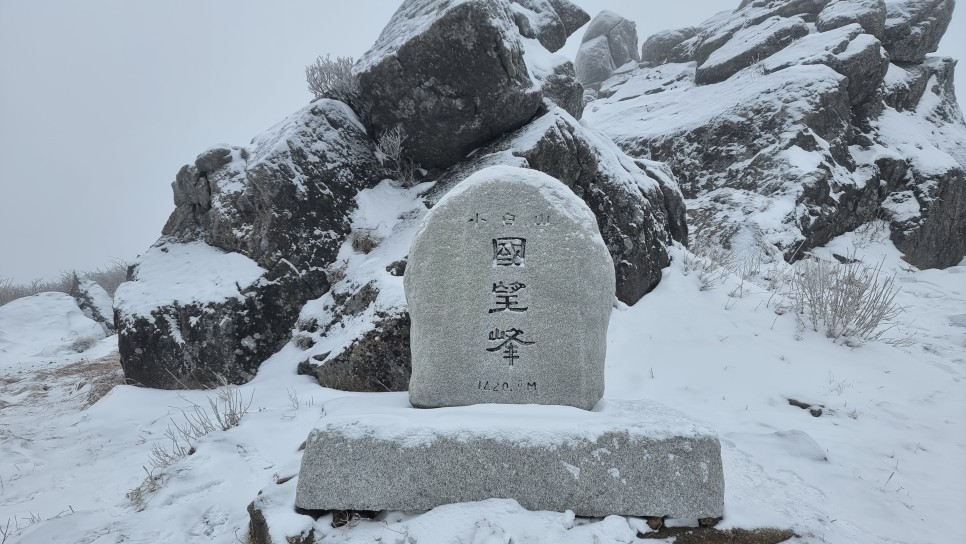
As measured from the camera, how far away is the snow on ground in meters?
2.42

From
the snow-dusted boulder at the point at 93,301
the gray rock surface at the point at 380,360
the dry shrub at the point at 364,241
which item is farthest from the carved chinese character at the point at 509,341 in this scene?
the snow-dusted boulder at the point at 93,301

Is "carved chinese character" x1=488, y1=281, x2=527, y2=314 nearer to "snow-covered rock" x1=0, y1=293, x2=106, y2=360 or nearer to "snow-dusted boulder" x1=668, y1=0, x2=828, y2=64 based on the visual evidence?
"snow-covered rock" x1=0, y1=293, x2=106, y2=360

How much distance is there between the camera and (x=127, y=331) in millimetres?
5418

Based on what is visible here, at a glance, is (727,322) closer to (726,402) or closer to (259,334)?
(726,402)

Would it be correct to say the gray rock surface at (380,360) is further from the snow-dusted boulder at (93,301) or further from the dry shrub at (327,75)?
the snow-dusted boulder at (93,301)

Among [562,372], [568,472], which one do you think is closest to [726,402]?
[562,372]

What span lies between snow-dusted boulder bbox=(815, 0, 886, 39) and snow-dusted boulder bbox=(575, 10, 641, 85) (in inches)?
467

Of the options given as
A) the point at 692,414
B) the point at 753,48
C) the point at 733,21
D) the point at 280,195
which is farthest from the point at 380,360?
the point at 733,21

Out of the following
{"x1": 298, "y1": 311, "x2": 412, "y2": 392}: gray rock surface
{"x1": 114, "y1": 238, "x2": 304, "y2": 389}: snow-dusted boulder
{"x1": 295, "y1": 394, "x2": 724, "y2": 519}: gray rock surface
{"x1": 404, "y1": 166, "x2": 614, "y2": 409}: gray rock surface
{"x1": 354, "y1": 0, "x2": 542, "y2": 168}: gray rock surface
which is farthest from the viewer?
{"x1": 354, "y1": 0, "x2": 542, "y2": 168}: gray rock surface

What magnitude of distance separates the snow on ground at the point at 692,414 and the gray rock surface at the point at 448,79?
337 cm

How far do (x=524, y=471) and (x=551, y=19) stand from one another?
33.4 feet

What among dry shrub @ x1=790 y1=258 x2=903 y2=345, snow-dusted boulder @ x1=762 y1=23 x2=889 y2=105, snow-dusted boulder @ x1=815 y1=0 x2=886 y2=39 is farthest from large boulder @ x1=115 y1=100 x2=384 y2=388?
snow-dusted boulder @ x1=815 y1=0 x2=886 y2=39

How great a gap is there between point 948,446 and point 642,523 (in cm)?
295

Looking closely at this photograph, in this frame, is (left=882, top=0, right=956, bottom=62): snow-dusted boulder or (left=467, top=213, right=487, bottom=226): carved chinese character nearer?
(left=467, top=213, right=487, bottom=226): carved chinese character
